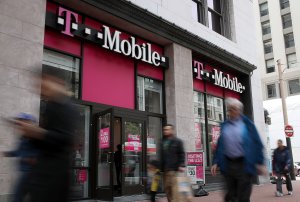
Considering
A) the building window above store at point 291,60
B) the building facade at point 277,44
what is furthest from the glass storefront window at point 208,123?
the building window above store at point 291,60

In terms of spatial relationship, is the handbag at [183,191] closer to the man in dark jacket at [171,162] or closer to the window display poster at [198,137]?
the man in dark jacket at [171,162]

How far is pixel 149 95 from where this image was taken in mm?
12727

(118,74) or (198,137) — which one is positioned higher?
(118,74)

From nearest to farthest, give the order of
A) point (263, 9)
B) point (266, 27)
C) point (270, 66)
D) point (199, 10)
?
1. point (199, 10)
2. point (270, 66)
3. point (266, 27)
4. point (263, 9)

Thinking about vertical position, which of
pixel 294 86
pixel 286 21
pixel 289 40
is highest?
pixel 286 21

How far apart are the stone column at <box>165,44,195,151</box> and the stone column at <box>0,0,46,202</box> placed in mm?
5565

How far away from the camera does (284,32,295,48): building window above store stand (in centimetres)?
4490

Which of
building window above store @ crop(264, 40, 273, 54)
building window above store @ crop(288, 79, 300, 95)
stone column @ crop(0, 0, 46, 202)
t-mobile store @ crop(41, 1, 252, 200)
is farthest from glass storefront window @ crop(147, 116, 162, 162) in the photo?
building window above store @ crop(264, 40, 273, 54)

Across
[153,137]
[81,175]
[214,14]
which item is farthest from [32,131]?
[214,14]

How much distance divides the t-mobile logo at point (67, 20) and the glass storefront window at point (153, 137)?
4199 millimetres

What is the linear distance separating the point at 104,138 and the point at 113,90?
5.70 ft

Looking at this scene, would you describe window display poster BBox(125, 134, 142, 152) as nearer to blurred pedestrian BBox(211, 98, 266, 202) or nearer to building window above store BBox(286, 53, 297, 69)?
blurred pedestrian BBox(211, 98, 266, 202)

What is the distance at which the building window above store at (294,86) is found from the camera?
42.7 meters

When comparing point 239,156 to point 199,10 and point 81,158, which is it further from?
point 199,10
